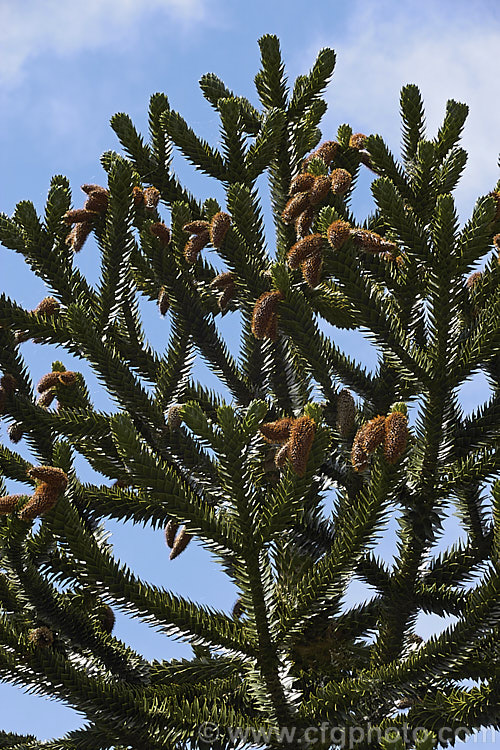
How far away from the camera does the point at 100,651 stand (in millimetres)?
3908

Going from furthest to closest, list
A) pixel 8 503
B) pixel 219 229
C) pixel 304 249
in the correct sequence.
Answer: pixel 219 229
pixel 304 249
pixel 8 503

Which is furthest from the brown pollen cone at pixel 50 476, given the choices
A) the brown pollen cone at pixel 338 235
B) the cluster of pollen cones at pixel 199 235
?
the brown pollen cone at pixel 338 235

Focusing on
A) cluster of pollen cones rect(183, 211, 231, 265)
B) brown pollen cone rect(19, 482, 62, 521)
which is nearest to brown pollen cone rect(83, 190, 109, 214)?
cluster of pollen cones rect(183, 211, 231, 265)

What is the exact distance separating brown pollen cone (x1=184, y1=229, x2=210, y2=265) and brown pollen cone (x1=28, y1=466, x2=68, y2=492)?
1471 millimetres

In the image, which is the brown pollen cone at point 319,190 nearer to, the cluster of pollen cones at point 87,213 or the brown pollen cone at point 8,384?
the cluster of pollen cones at point 87,213

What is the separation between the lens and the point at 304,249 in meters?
4.05

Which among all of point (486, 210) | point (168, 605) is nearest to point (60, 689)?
point (168, 605)

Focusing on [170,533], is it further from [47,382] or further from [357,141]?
[357,141]

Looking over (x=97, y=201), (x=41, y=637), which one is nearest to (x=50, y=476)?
(x=41, y=637)

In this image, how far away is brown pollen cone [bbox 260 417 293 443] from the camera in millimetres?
3574

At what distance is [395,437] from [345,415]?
0.72 meters

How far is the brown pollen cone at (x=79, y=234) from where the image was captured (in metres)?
4.82

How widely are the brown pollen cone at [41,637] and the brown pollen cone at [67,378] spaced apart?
134 cm

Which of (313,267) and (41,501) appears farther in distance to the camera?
(313,267)
